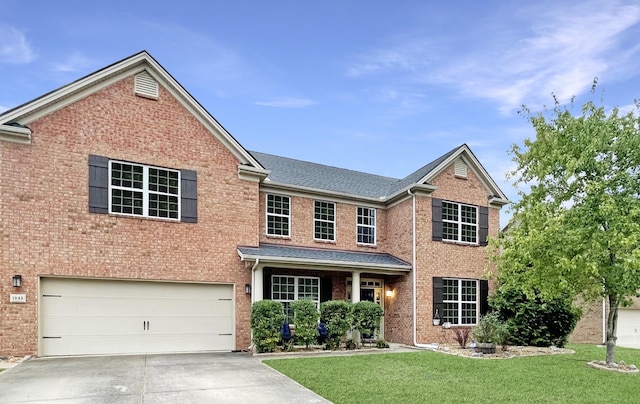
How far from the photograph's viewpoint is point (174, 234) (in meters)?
13.2

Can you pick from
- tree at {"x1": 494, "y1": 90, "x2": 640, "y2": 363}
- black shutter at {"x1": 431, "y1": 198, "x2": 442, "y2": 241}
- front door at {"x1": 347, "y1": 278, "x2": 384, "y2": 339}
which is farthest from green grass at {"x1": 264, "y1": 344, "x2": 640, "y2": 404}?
black shutter at {"x1": 431, "y1": 198, "x2": 442, "y2": 241}

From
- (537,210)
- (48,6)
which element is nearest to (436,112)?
(537,210)

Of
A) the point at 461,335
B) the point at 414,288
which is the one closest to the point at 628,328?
the point at 461,335

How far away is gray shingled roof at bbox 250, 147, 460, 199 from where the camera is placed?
1686cm

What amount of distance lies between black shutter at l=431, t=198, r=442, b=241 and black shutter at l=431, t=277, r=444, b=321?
1601mm

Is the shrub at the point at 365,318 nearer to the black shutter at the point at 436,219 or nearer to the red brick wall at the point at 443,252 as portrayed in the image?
the red brick wall at the point at 443,252

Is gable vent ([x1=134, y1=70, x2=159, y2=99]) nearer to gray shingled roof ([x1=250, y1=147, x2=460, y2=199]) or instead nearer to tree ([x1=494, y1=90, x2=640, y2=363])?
gray shingled roof ([x1=250, y1=147, x2=460, y2=199])

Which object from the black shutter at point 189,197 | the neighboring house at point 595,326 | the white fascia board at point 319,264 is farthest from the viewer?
the neighboring house at point 595,326

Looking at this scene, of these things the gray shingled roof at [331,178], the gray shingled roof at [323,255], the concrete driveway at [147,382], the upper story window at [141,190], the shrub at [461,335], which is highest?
the gray shingled roof at [331,178]

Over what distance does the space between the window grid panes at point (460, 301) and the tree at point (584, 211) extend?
460cm

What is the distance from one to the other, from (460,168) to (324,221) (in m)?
5.88

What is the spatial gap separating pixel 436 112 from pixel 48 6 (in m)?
16.3

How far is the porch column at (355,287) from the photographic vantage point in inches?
606

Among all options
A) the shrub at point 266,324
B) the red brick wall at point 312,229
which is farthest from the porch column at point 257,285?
the red brick wall at point 312,229
